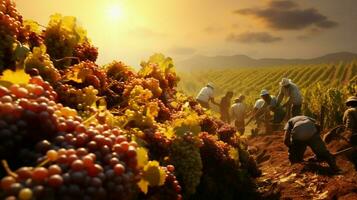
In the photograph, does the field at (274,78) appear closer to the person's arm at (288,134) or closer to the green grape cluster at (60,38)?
the person's arm at (288,134)

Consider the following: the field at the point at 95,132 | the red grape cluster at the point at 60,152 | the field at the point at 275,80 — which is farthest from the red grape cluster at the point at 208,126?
the field at the point at 275,80

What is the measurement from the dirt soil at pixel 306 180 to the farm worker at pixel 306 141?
0.56 feet

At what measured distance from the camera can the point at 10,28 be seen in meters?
2.88

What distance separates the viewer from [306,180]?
774 centimetres

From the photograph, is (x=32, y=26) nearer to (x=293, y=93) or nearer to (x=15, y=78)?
(x=15, y=78)

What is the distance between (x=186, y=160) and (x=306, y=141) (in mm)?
6045

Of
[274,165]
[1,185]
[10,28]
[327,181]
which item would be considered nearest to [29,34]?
[10,28]

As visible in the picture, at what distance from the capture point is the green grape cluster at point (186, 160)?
3238mm

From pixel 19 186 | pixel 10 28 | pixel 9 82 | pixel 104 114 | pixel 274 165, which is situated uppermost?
pixel 10 28

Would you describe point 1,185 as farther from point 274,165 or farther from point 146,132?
point 274,165

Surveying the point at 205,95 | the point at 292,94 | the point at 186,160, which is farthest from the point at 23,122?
the point at 205,95

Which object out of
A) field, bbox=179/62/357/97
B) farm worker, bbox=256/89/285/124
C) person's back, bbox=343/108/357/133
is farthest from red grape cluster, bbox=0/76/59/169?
field, bbox=179/62/357/97

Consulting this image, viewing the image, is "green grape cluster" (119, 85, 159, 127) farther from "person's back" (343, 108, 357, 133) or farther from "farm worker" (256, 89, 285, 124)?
"farm worker" (256, 89, 285, 124)

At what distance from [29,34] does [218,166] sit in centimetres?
225
